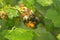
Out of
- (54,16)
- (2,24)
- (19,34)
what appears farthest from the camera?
(54,16)

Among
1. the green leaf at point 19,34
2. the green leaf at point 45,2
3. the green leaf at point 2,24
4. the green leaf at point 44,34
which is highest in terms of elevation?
the green leaf at point 45,2

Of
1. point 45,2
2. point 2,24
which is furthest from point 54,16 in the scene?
point 2,24

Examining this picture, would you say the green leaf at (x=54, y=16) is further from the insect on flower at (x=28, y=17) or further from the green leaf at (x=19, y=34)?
the green leaf at (x=19, y=34)

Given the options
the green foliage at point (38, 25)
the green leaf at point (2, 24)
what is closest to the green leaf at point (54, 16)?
the green foliage at point (38, 25)

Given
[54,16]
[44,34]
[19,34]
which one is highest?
[54,16]

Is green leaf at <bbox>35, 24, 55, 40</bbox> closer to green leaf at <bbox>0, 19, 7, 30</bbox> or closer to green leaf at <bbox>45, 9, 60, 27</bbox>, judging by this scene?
green leaf at <bbox>45, 9, 60, 27</bbox>

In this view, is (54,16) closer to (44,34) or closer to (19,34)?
(44,34)

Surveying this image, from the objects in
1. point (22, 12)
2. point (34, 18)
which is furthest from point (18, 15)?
point (34, 18)

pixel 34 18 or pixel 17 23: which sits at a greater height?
pixel 34 18

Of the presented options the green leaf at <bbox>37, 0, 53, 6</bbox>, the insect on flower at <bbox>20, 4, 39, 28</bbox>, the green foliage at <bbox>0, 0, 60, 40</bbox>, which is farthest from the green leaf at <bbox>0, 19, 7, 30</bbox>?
the green leaf at <bbox>37, 0, 53, 6</bbox>

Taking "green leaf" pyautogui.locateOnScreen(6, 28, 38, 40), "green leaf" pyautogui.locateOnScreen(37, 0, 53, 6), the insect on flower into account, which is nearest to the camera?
"green leaf" pyautogui.locateOnScreen(6, 28, 38, 40)

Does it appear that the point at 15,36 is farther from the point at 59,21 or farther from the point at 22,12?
the point at 59,21
